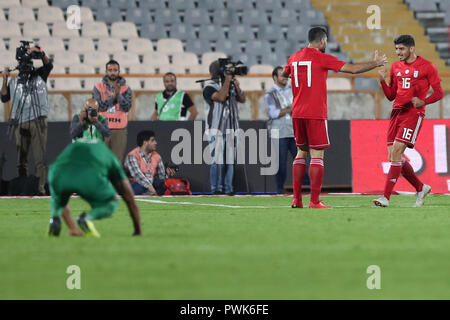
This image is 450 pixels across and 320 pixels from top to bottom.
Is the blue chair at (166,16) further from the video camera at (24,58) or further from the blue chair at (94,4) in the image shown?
the video camera at (24,58)

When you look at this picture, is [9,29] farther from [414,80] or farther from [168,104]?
[414,80]

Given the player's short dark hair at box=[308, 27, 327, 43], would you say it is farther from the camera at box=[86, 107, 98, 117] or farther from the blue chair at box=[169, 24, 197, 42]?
the blue chair at box=[169, 24, 197, 42]

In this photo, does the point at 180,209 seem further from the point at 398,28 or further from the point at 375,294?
the point at 398,28

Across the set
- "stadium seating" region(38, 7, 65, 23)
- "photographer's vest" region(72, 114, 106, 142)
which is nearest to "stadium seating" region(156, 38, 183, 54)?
"stadium seating" region(38, 7, 65, 23)

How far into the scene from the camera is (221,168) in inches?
631

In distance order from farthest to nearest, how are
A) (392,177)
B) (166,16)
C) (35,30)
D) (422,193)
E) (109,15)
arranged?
(166,16) → (109,15) → (35,30) → (422,193) → (392,177)

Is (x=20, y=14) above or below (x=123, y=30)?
above

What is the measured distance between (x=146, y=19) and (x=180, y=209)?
12.9m

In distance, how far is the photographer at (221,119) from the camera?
15.9m

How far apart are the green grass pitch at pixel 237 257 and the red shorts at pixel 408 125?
5.00 ft

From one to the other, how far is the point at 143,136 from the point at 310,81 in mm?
5301

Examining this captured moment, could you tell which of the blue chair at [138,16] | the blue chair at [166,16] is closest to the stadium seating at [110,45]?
Result: the blue chair at [138,16]

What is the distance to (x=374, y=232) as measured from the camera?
8.09 m

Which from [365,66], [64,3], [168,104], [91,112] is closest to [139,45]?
[64,3]
